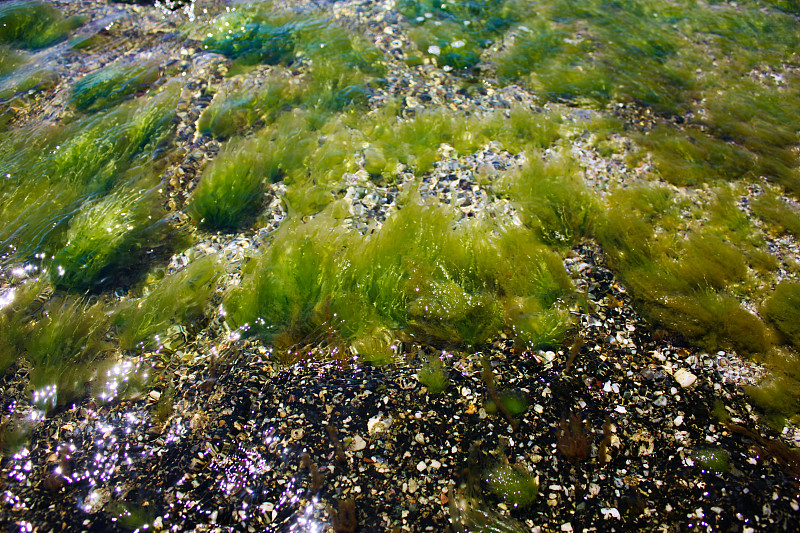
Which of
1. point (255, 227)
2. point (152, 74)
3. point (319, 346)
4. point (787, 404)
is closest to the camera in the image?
point (787, 404)

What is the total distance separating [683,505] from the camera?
2131 millimetres

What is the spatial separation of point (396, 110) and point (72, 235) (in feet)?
9.84

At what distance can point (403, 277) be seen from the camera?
317 centimetres

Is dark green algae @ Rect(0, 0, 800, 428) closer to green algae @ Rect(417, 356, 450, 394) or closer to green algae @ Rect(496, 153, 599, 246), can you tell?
green algae @ Rect(496, 153, 599, 246)

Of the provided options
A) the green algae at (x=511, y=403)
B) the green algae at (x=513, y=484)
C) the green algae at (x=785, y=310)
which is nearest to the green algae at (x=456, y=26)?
the green algae at (x=785, y=310)

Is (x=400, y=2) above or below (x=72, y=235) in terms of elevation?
above

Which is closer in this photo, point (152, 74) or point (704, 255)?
point (704, 255)

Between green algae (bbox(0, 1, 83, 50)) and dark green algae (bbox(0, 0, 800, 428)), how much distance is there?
71 millimetres

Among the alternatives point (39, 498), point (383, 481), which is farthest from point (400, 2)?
point (39, 498)

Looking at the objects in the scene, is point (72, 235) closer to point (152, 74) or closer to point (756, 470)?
point (152, 74)

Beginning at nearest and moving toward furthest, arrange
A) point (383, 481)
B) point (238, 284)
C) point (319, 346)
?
point (383, 481)
point (319, 346)
point (238, 284)

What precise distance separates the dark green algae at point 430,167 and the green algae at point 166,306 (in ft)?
0.05

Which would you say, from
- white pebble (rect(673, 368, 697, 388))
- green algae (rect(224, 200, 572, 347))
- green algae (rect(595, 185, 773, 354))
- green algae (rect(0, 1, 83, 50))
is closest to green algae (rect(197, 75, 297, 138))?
green algae (rect(224, 200, 572, 347))

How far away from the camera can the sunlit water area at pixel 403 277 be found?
7.43 feet
